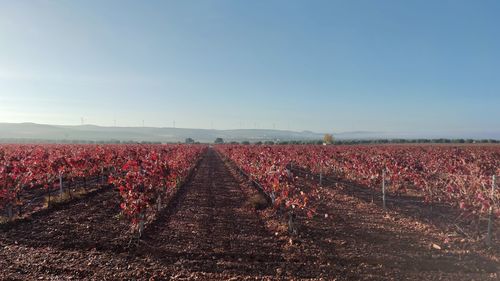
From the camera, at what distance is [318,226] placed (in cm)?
951

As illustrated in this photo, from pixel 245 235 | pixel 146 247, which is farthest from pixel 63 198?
pixel 245 235

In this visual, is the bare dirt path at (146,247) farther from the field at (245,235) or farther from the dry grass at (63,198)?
the dry grass at (63,198)

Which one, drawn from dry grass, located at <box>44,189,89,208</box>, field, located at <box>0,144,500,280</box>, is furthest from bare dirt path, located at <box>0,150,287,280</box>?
dry grass, located at <box>44,189,89,208</box>

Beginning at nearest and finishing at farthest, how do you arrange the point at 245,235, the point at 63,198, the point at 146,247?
the point at 146,247 → the point at 245,235 → the point at 63,198

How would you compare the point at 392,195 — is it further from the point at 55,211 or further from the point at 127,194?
the point at 55,211

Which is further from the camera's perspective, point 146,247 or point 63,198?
point 63,198

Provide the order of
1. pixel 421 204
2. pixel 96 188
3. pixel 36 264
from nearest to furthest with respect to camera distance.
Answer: pixel 36 264 < pixel 421 204 < pixel 96 188

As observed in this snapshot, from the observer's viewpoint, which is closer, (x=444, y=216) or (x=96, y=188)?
(x=444, y=216)

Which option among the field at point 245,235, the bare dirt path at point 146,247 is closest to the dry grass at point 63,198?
the field at point 245,235

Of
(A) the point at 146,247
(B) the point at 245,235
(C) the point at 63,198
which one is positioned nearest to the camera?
(A) the point at 146,247

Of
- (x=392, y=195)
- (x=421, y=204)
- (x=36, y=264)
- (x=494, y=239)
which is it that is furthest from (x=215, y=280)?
(x=392, y=195)

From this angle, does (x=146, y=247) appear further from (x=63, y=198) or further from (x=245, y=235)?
(x=63, y=198)

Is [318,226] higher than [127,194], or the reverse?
[127,194]

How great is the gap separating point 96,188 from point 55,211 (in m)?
5.13
